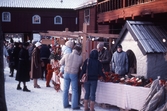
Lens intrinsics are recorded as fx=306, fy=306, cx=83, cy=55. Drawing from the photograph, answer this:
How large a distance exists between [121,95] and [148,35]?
4132 mm

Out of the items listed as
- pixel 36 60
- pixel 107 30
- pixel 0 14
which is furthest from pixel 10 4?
pixel 36 60

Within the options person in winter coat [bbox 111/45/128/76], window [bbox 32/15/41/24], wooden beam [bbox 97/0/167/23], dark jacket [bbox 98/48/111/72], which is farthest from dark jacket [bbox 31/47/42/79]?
window [bbox 32/15/41/24]

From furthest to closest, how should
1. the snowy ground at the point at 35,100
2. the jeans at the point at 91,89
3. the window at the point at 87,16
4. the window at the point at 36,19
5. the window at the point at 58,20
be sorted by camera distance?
the window at the point at 58,20 → the window at the point at 36,19 → the window at the point at 87,16 → the snowy ground at the point at 35,100 → the jeans at the point at 91,89

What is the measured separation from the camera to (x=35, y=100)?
428 inches

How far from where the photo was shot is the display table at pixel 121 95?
27.9ft

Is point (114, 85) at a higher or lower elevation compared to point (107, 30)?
lower

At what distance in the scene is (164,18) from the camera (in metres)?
14.8

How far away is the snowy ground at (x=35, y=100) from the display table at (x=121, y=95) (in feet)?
1.55

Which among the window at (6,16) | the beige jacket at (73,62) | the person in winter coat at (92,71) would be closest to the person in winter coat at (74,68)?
the beige jacket at (73,62)

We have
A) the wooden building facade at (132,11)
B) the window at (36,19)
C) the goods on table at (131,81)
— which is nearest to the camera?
the goods on table at (131,81)

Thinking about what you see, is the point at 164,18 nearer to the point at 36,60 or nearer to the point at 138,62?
the point at 138,62

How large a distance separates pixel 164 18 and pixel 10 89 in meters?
7.97

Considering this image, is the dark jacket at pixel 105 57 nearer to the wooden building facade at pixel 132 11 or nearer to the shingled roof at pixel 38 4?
the wooden building facade at pixel 132 11

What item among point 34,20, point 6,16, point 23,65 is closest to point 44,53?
point 23,65
